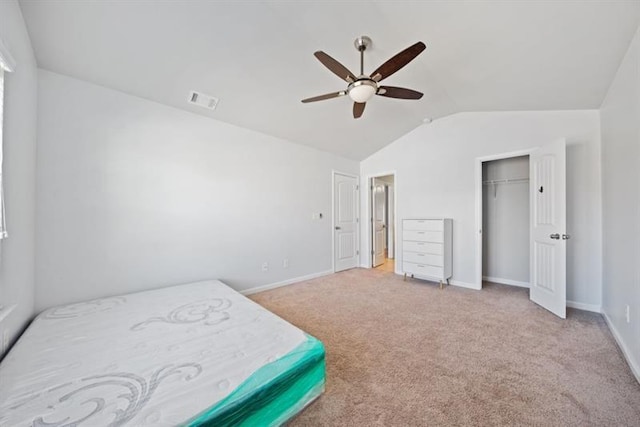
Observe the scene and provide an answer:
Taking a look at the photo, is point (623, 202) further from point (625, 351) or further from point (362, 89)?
point (362, 89)

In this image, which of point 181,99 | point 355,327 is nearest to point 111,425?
point 355,327

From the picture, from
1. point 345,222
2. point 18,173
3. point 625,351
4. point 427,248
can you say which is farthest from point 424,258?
point 18,173

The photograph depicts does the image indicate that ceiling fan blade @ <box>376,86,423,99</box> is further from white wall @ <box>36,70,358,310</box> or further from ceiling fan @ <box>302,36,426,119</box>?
white wall @ <box>36,70,358,310</box>

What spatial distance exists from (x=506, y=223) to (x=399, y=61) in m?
3.52

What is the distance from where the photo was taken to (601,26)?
5.71 ft

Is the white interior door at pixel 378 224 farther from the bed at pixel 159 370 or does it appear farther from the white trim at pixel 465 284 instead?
the bed at pixel 159 370

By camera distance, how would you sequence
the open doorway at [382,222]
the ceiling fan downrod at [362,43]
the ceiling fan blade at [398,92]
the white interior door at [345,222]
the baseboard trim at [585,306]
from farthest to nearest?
1. the open doorway at [382,222]
2. the white interior door at [345,222]
3. the baseboard trim at [585,306]
4. the ceiling fan downrod at [362,43]
5. the ceiling fan blade at [398,92]

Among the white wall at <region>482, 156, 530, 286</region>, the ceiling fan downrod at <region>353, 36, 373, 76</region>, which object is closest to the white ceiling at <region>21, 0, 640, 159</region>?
the ceiling fan downrod at <region>353, 36, 373, 76</region>

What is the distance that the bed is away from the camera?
1009 mm

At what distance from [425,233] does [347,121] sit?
2157 millimetres

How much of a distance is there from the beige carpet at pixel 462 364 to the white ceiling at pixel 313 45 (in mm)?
2440

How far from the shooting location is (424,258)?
3914 millimetres

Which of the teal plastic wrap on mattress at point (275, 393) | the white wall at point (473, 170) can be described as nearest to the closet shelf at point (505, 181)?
the white wall at point (473, 170)

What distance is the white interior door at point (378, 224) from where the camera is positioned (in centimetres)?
530
